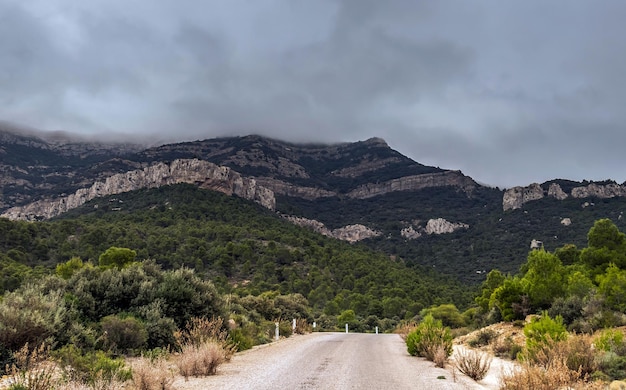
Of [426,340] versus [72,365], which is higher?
[72,365]

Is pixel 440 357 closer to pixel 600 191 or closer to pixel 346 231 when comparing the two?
pixel 346 231

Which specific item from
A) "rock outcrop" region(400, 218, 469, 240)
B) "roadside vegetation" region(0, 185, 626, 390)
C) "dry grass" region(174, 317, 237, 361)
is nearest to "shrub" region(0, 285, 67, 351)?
"roadside vegetation" region(0, 185, 626, 390)

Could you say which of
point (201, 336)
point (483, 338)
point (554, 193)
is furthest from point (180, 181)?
point (201, 336)

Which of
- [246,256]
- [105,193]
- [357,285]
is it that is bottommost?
[357,285]

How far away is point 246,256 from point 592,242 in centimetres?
5368

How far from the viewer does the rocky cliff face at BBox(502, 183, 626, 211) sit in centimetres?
13800

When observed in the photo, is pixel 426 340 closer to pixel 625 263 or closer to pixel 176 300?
pixel 176 300

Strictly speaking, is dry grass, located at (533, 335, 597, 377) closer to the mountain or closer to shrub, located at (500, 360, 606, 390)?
shrub, located at (500, 360, 606, 390)

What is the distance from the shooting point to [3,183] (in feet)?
600

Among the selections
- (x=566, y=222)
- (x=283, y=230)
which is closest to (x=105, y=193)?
(x=283, y=230)

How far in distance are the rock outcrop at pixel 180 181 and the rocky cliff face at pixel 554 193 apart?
83.1 meters

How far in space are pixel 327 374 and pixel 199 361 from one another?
10.8 ft

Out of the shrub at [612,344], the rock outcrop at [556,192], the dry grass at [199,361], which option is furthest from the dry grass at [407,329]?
the rock outcrop at [556,192]

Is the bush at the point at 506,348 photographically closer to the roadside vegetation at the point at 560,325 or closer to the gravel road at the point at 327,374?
the roadside vegetation at the point at 560,325
